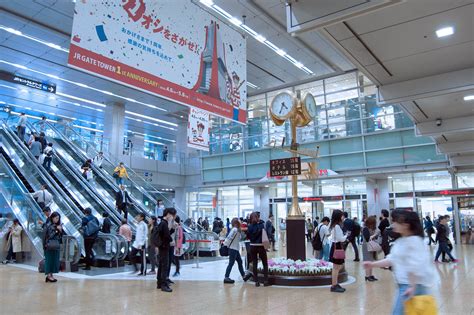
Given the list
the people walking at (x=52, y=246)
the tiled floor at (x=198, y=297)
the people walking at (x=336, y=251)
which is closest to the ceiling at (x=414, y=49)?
the people walking at (x=336, y=251)

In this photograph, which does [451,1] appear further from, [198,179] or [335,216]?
[198,179]

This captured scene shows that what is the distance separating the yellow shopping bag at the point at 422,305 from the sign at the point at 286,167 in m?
5.78

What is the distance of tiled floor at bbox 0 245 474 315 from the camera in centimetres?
551

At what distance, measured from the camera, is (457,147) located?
13.2 m

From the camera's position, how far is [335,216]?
273 inches

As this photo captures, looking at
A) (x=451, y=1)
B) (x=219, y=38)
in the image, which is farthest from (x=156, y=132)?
(x=451, y=1)

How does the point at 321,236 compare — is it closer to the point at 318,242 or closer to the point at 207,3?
the point at 318,242

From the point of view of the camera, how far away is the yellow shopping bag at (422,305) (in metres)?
2.59

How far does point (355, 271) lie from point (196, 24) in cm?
713

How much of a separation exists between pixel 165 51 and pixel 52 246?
15.1 ft

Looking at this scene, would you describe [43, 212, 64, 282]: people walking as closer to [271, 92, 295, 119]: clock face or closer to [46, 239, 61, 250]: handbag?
[46, 239, 61, 250]: handbag

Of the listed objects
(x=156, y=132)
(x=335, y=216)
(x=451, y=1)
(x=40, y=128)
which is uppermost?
(x=156, y=132)

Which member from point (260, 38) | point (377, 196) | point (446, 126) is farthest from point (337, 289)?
point (377, 196)

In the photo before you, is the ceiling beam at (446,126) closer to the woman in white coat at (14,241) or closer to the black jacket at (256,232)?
the black jacket at (256,232)
